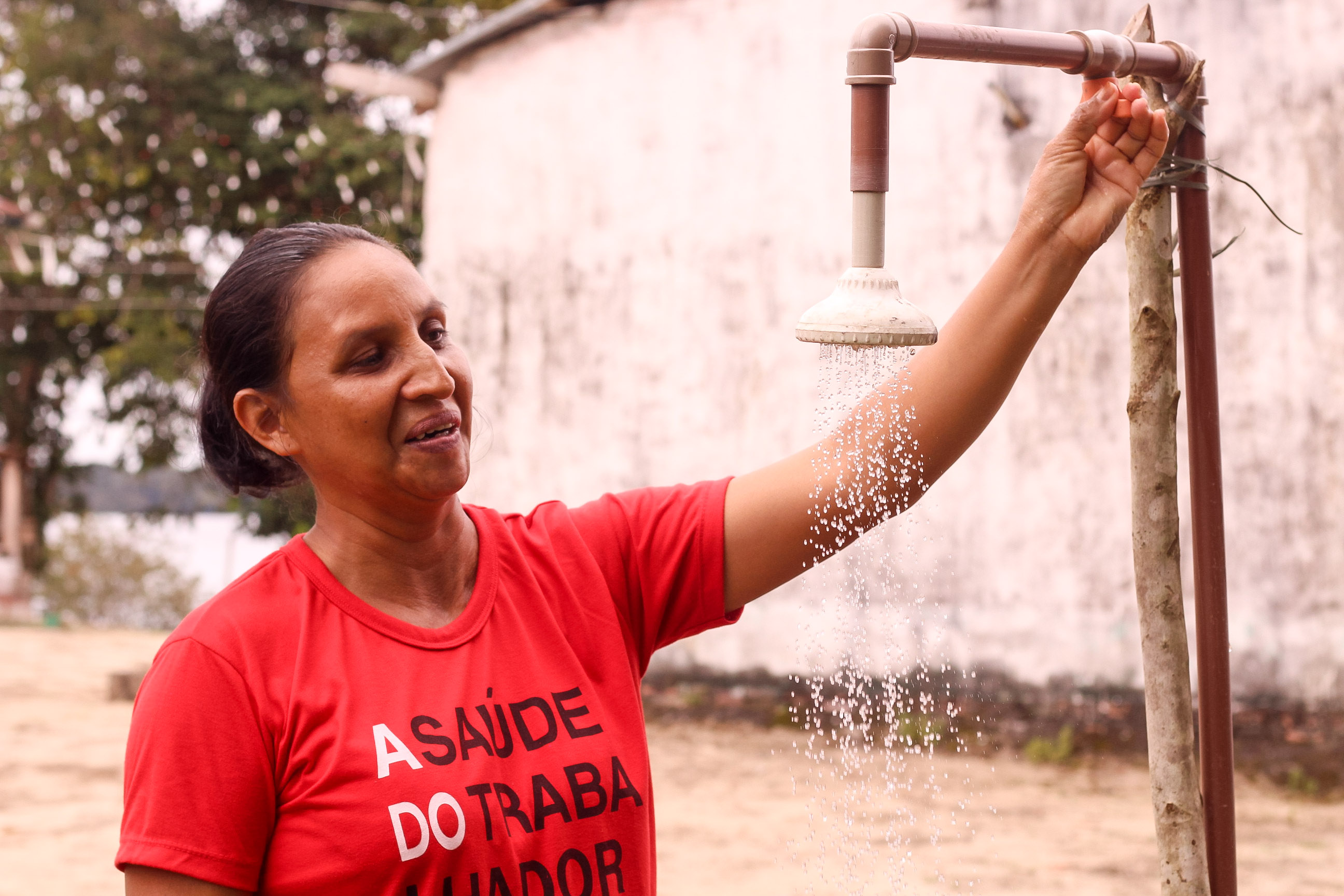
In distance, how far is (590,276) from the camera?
8.11 metres

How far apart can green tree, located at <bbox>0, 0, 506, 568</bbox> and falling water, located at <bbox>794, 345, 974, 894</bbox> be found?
9.14 meters

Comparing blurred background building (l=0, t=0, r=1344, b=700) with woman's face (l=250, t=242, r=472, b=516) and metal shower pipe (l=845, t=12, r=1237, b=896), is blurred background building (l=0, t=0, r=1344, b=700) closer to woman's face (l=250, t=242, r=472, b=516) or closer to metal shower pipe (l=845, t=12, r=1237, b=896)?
metal shower pipe (l=845, t=12, r=1237, b=896)

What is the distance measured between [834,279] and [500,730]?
5.99m

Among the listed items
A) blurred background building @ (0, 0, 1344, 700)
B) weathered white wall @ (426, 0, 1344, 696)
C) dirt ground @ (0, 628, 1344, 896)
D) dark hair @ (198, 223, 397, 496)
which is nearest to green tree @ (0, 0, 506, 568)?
blurred background building @ (0, 0, 1344, 700)

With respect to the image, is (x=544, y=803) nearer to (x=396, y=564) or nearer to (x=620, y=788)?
(x=620, y=788)

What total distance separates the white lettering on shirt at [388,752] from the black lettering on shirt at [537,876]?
167 mm

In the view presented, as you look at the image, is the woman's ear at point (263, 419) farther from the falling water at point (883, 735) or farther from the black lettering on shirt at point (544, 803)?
the falling water at point (883, 735)

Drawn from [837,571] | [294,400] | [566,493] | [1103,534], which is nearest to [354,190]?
[566,493]

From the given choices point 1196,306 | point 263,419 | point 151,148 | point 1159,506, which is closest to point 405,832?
point 263,419

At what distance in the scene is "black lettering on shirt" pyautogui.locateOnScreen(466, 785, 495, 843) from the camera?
1404 millimetres

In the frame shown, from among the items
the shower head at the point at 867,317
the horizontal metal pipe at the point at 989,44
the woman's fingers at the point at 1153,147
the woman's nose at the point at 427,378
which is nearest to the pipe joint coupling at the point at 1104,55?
the horizontal metal pipe at the point at 989,44

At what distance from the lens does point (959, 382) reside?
167 centimetres

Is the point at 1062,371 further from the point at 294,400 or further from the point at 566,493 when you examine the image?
the point at 294,400

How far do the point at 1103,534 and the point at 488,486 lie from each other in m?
4.06
